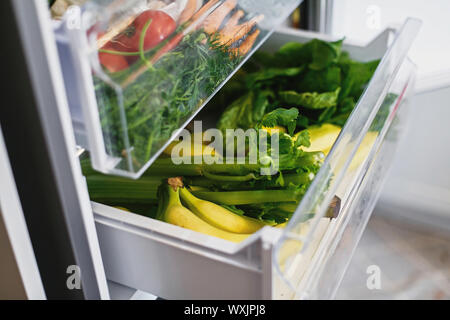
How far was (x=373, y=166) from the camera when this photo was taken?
115 centimetres

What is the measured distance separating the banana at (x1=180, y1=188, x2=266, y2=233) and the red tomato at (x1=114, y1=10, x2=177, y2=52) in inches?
12.1

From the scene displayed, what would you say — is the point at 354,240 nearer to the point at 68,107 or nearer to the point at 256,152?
the point at 256,152

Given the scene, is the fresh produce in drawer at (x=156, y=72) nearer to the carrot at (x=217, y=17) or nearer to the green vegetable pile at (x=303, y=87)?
the carrot at (x=217, y=17)

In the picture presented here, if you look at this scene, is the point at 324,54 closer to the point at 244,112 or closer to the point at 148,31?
the point at 244,112

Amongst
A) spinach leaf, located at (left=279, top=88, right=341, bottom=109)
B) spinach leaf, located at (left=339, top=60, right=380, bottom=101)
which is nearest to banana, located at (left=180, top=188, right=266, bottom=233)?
spinach leaf, located at (left=279, top=88, right=341, bottom=109)

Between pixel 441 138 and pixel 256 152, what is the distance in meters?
1.00

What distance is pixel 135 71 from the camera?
2.39ft

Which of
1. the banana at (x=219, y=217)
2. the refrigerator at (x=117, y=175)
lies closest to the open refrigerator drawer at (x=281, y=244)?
the refrigerator at (x=117, y=175)

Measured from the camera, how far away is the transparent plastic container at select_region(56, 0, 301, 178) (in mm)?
696

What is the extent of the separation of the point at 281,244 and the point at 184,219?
25 centimetres

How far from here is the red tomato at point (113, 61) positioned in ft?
2.44

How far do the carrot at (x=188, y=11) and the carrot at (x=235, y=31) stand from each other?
6cm
